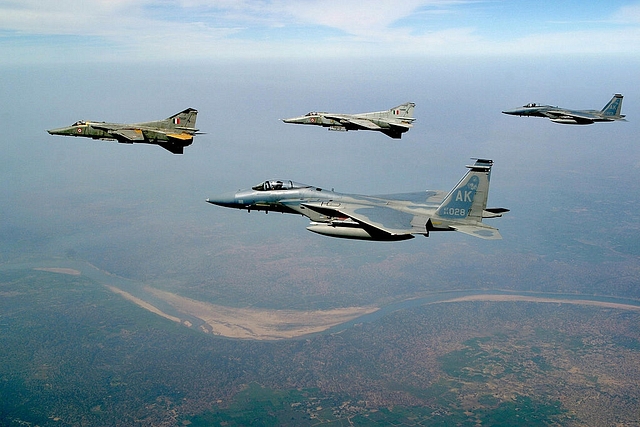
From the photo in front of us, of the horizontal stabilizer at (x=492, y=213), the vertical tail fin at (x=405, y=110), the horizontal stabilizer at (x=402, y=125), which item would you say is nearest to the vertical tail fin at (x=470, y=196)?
the horizontal stabilizer at (x=492, y=213)

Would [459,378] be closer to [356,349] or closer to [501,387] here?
[501,387]

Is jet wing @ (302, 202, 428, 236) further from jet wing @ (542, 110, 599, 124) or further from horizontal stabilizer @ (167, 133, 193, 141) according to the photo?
jet wing @ (542, 110, 599, 124)

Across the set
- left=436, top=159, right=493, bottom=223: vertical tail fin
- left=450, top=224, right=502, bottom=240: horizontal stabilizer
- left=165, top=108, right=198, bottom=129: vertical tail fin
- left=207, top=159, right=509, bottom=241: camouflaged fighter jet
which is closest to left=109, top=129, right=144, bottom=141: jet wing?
left=165, top=108, right=198, bottom=129: vertical tail fin

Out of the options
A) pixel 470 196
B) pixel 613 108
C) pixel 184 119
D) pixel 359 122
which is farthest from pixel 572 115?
pixel 184 119

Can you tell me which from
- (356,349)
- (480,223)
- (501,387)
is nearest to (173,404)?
(356,349)

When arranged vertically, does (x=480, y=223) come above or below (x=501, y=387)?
above

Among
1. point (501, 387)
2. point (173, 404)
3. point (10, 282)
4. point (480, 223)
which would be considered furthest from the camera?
point (10, 282)

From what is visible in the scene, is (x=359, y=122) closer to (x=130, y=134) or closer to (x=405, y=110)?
(x=405, y=110)
